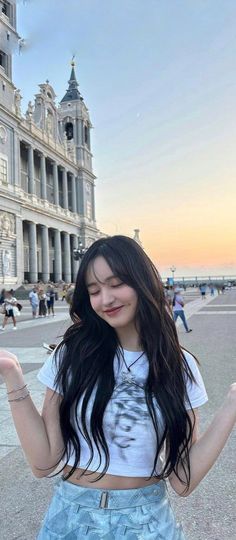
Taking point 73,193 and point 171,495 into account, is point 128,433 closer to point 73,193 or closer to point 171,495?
point 171,495

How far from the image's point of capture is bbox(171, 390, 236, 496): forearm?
53.1 inches

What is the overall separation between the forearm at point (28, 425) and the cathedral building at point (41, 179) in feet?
124

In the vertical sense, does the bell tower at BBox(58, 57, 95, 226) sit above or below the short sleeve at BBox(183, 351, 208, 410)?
above

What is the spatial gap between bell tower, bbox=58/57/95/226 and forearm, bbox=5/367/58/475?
2466 inches

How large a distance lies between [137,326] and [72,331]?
260 mm

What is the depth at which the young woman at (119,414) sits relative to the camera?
4.21 ft

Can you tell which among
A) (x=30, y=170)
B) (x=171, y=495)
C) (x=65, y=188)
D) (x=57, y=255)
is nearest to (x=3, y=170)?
(x=30, y=170)

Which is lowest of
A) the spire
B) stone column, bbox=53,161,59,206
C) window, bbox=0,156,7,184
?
window, bbox=0,156,7,184

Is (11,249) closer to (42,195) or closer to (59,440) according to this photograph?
(42,195)

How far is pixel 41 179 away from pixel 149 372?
53.0 m

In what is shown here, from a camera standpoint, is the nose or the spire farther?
the spire

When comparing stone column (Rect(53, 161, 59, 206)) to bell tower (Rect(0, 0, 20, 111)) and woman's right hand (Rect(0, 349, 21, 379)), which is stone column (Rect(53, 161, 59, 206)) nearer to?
bell tower (Rect(0, 0, 20, 111))

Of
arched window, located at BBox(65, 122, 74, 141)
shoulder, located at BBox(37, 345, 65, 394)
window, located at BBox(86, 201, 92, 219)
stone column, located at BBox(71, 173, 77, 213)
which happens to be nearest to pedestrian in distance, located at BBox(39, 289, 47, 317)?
shoulder, located at BBox(37, 345, 65, 394)

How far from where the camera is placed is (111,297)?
56.3 inches
